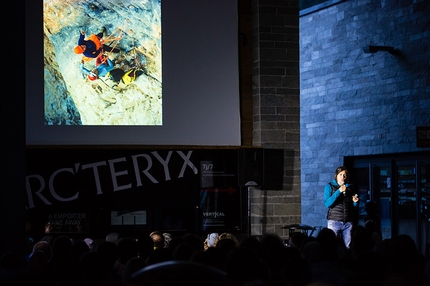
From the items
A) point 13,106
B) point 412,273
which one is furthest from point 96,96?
point 412,273

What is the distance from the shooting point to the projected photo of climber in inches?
429

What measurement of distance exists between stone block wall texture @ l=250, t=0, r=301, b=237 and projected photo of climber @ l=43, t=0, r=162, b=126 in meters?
1.46

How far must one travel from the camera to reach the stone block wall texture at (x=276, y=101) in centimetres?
1135

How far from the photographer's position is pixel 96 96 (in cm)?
1098

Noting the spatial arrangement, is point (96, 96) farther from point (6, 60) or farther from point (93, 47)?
point (6, 60)

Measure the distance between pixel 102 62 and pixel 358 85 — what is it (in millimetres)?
5687

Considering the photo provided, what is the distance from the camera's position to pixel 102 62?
11031mm

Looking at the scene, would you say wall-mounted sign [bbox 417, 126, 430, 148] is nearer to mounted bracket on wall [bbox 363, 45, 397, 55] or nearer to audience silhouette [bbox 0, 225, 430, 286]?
mounted bracket on wall [bbox 363, 45, 397, 55]

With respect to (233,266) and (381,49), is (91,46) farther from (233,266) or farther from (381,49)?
(233,266)

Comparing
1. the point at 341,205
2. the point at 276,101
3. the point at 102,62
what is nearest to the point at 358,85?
the point at 276,101

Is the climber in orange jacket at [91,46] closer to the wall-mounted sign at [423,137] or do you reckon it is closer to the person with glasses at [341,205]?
the person with glasses at [341,205]

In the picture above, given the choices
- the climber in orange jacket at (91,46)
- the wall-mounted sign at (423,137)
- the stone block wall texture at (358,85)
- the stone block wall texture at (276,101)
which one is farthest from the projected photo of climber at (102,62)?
the stone block wall texture at (358,85)

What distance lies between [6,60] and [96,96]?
146 inches

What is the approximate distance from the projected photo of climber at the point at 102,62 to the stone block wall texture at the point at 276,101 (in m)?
1.46
